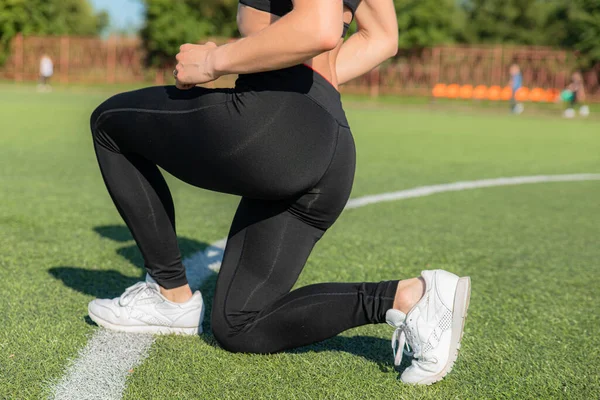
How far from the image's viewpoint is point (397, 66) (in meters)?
40.9

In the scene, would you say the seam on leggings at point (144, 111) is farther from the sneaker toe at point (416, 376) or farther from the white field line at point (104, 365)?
the sneaker toe at point (416, 376)

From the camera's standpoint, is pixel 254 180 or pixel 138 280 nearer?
pixel 254 180

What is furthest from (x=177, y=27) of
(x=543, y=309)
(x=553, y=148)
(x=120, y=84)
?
(x=543, y=309)

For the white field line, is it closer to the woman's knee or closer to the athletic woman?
the athletic woman

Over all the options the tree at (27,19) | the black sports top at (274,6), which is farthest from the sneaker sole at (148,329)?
the tree at (27,19)

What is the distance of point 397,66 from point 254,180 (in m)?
39.5

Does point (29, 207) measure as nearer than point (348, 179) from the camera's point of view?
No

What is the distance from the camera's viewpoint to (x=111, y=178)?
2.81m

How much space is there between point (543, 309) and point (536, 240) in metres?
1.89

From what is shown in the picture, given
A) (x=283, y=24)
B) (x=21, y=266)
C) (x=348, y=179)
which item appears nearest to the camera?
(x=283, y=24)

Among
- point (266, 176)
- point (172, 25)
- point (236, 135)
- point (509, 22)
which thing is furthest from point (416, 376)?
point (509, 22)

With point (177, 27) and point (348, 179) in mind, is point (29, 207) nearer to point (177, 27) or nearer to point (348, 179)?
point (348, 179)

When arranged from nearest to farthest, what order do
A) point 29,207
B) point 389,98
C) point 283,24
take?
point 283,24 → point 29,207 → point 389,98

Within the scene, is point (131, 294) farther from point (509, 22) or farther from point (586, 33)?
point (509, 22)
